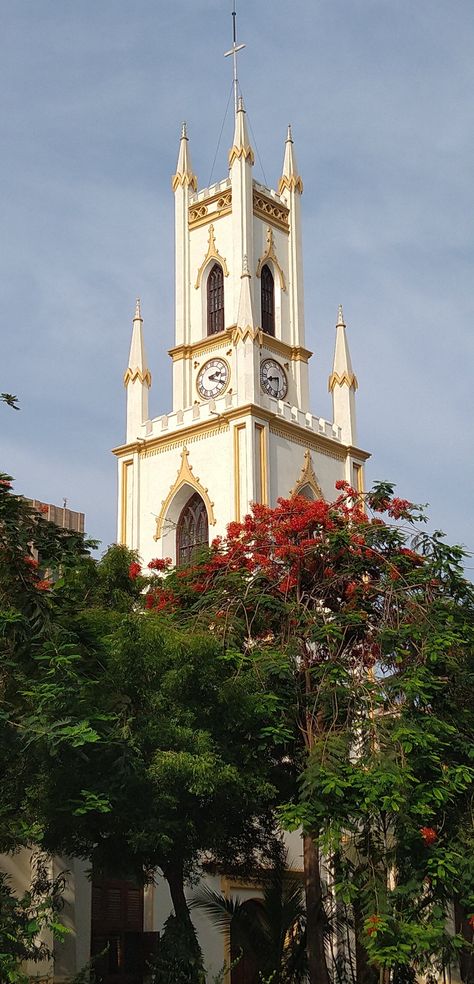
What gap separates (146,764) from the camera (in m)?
15.8

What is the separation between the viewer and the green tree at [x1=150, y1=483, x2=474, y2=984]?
A: 55.1 feet

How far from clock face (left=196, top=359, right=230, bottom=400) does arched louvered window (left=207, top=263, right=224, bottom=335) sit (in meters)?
1.17

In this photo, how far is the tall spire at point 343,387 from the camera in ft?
122

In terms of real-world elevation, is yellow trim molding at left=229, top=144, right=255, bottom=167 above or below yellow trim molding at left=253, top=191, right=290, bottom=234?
above

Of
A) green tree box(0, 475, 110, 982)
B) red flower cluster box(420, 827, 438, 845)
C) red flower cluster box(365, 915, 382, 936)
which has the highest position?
green tree box(0, 475, 110, 982)

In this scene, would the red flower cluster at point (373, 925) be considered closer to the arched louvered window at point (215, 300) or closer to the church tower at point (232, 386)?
the church tower at point (232, 386)

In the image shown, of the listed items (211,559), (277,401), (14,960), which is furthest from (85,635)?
(277,401)

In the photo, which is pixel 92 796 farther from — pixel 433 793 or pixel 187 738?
pixel 433 793

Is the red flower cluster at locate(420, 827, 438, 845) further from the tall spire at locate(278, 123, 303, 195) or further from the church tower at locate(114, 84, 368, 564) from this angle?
the tall spire at locate(278, 123, 303, 195)

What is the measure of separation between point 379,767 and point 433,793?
1008 millimetres

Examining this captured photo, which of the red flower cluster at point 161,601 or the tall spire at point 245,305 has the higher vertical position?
the tall spire at point 245,305

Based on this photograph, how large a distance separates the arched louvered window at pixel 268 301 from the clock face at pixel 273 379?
1.21m

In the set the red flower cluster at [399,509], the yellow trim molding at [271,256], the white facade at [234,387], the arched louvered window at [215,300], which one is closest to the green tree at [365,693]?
the red flower cluster at [399,509]

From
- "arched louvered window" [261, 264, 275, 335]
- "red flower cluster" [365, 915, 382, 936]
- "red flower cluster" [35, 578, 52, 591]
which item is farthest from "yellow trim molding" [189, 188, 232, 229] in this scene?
"red flower cluster" [365, 915, 382, 936]
